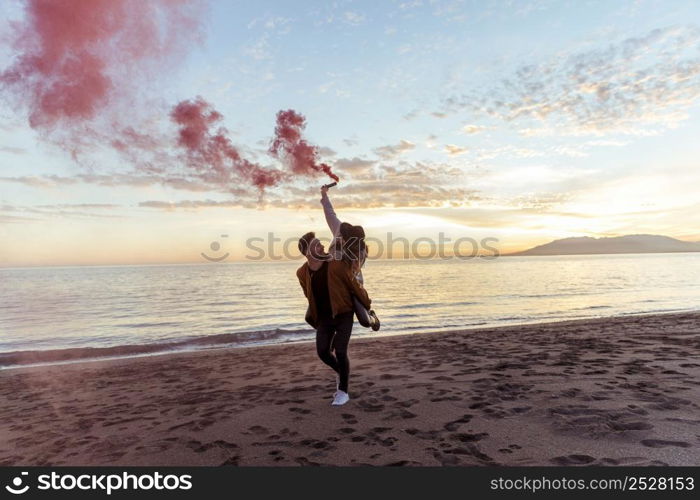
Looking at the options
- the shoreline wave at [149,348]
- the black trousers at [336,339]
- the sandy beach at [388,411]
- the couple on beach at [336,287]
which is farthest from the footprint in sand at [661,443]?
the shoreline wave at [149,348]

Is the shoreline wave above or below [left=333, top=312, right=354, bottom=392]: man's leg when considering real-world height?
below

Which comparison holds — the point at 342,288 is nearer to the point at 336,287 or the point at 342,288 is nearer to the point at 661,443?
the point at 336,287

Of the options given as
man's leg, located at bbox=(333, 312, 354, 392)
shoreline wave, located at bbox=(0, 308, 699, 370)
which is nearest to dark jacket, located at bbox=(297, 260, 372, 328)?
man's leg, located at bbox=(333, 312, 354, 392)

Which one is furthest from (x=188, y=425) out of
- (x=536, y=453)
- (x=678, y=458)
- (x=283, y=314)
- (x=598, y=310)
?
(x=598, y=310)

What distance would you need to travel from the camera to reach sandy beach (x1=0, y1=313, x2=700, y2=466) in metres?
4.63

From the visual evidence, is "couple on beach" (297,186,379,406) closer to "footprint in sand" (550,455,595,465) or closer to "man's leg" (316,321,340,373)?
"man's leg" (316,321,340,373)

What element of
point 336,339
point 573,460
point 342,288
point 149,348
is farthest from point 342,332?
point 149,348

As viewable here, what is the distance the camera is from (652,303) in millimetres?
27812

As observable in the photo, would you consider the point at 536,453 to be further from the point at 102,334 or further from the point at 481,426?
the point at 102,334

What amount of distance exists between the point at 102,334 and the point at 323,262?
63.7ft

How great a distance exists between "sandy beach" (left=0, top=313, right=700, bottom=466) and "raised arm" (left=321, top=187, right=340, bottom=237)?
8.32ft

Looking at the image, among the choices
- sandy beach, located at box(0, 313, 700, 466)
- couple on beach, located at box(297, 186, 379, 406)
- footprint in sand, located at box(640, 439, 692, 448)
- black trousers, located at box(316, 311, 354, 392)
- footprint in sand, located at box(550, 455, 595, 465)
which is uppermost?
couple on beach, located at box(297, 186, 379, 406)

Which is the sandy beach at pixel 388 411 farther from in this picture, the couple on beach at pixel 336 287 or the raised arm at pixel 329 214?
the raised arm at pixel 329 214

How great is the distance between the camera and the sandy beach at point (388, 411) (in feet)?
15.2
